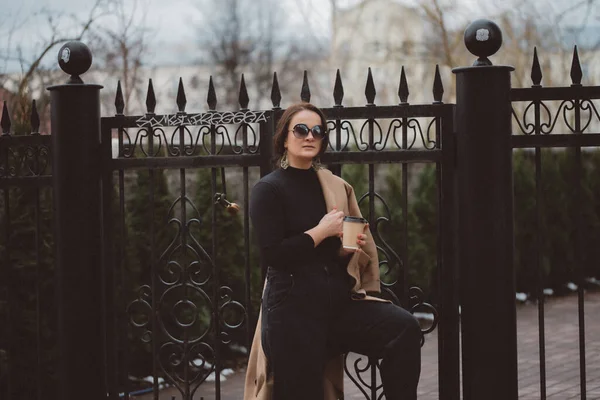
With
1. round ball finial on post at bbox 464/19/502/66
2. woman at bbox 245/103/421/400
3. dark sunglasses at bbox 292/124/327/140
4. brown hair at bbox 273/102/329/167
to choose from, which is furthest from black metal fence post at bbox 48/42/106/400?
round ball finial on post at bbox 464/19/502/66

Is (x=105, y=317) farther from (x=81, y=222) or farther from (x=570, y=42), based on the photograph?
(x=570, y=42)

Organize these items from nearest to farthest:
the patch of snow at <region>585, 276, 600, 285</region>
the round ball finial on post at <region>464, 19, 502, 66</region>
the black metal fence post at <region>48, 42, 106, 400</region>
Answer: the round ball finial on post at <region>464, 19, 502, 66</region>
the black metal fence post at <region>48, 42, 106, 400</region>
the patch of snow at <region>585, 276, 600, 285</region>

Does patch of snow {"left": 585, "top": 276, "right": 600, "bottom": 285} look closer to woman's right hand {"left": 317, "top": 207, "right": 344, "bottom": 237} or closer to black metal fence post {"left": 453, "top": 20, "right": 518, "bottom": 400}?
black metal fence post {"left": 453, "top": 20, "right": 518, "bottom": 400}

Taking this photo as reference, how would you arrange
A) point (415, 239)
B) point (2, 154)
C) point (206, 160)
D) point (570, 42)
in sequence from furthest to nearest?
point (570, 42) < point (415, 239) < point (2, 154) < point (206, 160)

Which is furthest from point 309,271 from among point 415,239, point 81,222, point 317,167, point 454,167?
point 415,239

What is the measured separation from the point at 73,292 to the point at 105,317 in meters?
0.24

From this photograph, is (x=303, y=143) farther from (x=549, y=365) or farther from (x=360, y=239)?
(x=549, y=365)

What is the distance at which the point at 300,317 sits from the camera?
3615 millimetres

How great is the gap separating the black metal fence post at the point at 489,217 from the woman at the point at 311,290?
0.66 metres

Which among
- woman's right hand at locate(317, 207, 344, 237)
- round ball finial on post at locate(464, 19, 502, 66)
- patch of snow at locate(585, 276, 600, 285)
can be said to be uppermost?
round ball finial on post at locate(464, 19, 502, 66)

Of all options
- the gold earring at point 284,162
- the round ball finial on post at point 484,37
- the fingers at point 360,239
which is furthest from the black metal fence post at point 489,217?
the gold earring at point 284,162

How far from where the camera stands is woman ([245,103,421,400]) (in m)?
3.61

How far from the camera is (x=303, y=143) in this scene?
3.77 metres

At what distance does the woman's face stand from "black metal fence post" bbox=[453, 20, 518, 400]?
2.92ft
